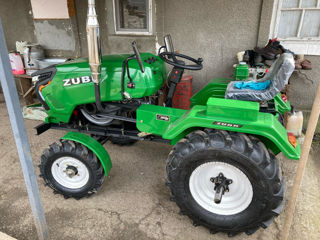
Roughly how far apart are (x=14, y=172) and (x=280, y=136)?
278cm

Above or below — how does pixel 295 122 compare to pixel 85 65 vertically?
below

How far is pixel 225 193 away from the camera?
213cm

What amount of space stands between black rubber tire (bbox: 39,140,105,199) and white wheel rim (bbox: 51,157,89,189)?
0.04 meters

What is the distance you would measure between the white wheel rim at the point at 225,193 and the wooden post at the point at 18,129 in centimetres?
117

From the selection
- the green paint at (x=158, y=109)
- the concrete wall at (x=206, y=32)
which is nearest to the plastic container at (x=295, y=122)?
the green paint at (x=158, y=109)

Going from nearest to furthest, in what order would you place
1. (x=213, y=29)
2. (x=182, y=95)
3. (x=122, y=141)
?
(x=122, y=141) → (x=182, y=95) → (x=213, y=29)

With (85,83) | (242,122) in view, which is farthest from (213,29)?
(242,122)

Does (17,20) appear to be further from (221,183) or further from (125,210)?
(221,183)

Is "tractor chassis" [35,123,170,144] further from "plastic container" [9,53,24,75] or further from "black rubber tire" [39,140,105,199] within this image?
"plastic container" [9,53,24,75]

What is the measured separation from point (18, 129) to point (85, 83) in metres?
0.93

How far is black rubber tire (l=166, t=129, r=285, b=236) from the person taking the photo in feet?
5.90

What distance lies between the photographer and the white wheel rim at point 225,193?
200cm

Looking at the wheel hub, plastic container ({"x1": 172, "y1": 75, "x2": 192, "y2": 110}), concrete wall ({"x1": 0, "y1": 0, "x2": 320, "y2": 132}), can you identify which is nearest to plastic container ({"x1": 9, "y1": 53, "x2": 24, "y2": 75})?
concrete wall ({"x1": 0, "y1": 0, "x2": 320, "y2": 132})

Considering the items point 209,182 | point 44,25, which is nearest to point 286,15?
point 209,182
